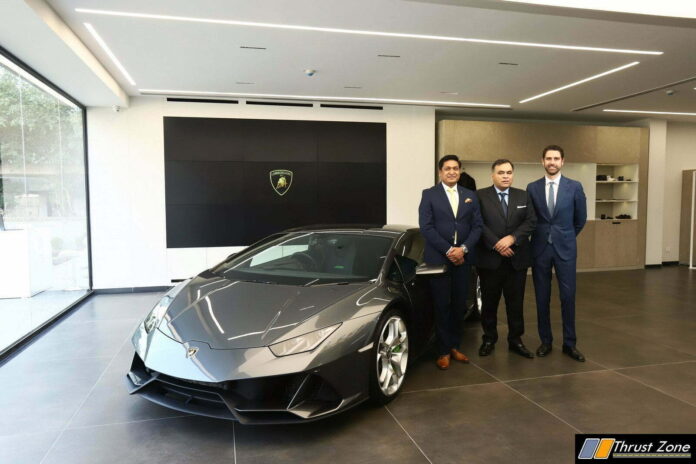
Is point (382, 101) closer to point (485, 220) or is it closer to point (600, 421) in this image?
point (485, 220)

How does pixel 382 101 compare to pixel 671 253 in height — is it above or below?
above

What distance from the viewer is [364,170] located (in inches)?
301

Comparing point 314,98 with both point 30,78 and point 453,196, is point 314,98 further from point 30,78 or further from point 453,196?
point 453,196

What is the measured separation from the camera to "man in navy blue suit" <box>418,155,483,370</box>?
3.42 metres

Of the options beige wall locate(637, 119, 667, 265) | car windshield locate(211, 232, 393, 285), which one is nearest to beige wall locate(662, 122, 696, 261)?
beige wall locate(637, 119, 667, 265)

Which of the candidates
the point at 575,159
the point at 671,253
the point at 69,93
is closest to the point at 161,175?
the point at 69,93

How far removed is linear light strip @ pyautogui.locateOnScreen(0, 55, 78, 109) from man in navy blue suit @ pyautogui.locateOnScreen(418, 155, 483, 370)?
3863mm

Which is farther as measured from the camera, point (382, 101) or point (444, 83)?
point (382, 101)

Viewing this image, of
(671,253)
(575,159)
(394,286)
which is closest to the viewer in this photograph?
(394,286)

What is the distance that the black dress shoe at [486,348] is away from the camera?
3.76 m

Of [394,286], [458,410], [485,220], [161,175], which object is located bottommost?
[458,410]

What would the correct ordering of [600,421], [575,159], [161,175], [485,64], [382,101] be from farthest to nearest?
[575,159]
[382,101]
[161,175]
[485,64]
[600,421]

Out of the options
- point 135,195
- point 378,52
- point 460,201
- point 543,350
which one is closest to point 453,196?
point 460,201

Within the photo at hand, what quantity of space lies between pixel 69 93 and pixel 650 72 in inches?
282
